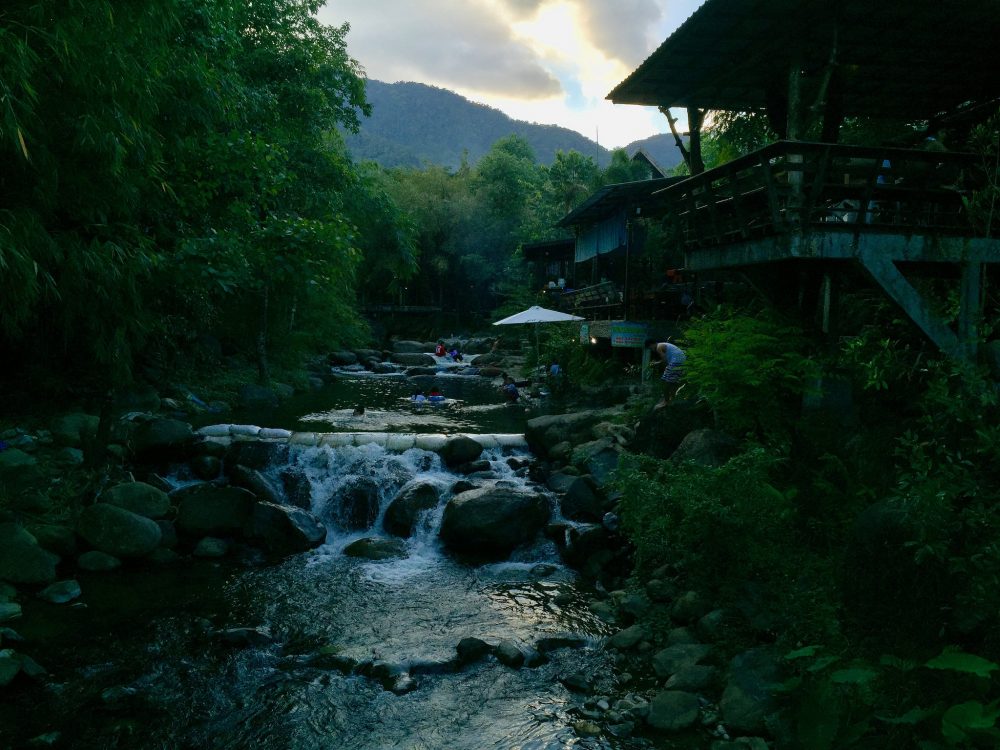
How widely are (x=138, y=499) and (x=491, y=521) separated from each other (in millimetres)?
5293

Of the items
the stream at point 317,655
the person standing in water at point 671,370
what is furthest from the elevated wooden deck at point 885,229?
the stream at point 317,655

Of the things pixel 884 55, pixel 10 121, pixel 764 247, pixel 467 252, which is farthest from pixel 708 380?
pixel 467 252

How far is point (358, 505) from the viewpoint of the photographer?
1099 cm

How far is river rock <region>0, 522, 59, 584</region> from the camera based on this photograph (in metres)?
7.66

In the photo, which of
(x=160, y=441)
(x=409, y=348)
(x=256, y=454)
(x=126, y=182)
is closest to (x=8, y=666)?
(x=126, y=182)

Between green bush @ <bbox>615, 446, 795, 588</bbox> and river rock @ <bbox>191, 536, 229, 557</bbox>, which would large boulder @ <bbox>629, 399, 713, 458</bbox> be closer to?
green bush @ <bbox>615, 446, 795, 588</bbox>

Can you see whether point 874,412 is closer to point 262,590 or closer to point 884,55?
point 884,55

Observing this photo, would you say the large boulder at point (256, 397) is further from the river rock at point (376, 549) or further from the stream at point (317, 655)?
the river rock at point (376, 549)

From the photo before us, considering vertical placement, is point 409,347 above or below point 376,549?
above

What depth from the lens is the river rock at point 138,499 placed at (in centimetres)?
948

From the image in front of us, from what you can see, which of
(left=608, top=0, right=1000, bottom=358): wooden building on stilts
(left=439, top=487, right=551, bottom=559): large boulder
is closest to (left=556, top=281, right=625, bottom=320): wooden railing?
(left=608, top=0, right=1000, bottom=358): wooden building on stilts

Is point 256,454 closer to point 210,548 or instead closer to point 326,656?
point 210,548

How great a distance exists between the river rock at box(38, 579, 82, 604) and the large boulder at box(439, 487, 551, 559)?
15.6 ft

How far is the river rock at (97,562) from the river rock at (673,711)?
7.07 meters
